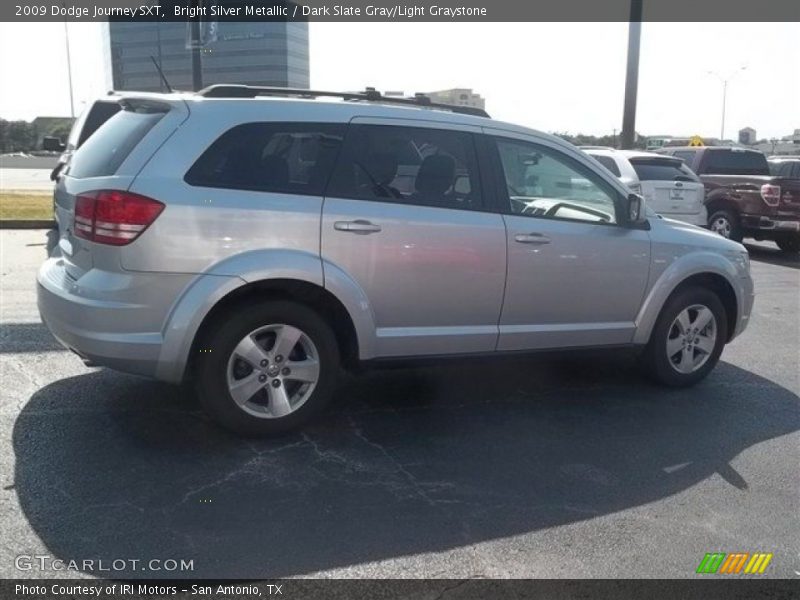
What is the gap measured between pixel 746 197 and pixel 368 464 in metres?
11.8

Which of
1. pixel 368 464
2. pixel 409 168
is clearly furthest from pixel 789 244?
pixel 368 464

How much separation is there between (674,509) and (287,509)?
6.40ft

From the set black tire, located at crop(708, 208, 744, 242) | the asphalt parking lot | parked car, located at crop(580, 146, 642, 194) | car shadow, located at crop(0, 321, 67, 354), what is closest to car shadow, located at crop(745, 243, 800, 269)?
black tire, located at crop(708, 208, 744, 242)

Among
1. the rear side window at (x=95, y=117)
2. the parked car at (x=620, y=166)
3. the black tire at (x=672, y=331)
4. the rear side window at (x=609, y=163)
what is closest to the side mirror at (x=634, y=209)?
the black tire at (x=672, y=331)

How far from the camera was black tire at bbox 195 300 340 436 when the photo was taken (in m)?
4.28

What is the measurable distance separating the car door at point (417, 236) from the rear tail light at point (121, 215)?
0.98 meters

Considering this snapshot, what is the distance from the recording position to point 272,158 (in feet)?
14.5

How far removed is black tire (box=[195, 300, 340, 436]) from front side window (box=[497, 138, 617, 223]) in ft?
5.20

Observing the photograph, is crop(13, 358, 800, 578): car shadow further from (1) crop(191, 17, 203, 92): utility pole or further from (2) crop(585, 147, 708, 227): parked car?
(1) crop(191, 17, 203, 92): utility pole

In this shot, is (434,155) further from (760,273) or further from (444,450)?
(760,273)

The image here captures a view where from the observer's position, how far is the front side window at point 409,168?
4605 mm

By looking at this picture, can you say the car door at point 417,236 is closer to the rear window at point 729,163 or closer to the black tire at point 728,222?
the black tire at point 728,222

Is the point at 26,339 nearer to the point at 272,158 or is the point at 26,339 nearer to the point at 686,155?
the point at 272,158

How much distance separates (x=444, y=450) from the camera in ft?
14.7
